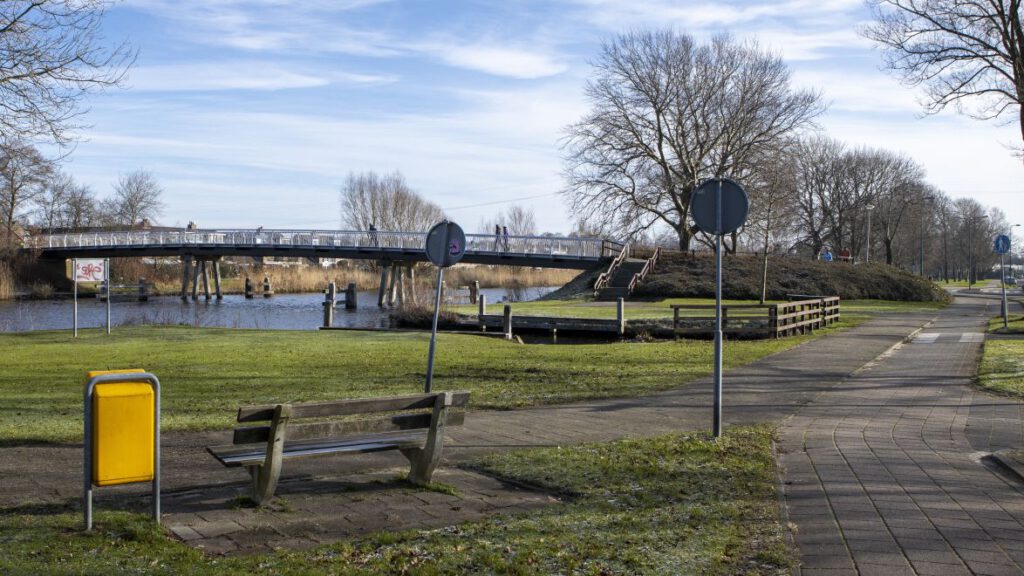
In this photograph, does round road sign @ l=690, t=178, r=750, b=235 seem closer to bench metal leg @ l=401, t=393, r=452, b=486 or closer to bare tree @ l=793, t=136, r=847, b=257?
bench metal leg @ l=401, t=393, r=452, b=486

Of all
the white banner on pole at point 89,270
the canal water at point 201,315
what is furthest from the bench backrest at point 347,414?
the canal water at point 201,315

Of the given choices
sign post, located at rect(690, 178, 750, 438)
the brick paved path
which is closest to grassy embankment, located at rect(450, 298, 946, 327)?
the brick paved path

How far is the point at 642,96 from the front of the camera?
53.4 metres

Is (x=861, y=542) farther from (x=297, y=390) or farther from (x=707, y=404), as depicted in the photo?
(x=297, y=390)

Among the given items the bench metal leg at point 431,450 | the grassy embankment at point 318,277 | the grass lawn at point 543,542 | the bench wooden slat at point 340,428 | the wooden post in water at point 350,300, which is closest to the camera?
the grass lawn at point 543,542

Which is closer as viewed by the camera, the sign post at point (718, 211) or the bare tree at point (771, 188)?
the sign post at point (718, 211)

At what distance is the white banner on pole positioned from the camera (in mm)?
23984

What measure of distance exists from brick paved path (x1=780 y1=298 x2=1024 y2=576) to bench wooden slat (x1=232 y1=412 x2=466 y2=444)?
107 inches

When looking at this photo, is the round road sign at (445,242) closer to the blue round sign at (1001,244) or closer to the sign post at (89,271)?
the sign post at (89,271)

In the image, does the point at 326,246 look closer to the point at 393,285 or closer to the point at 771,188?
the point at 393,285

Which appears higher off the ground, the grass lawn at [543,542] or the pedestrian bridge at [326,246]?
the pedestrian bridge at [326,246]

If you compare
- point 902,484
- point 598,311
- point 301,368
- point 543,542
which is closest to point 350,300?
point 598,311

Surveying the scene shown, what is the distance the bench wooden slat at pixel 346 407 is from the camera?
5.85 meters

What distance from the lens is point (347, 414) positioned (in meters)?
6.32
